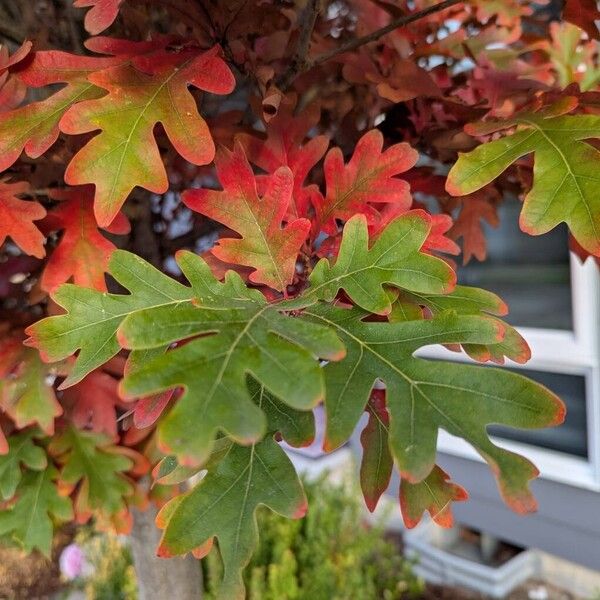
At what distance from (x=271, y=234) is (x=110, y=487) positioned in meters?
0.52

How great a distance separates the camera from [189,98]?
519 millimetres

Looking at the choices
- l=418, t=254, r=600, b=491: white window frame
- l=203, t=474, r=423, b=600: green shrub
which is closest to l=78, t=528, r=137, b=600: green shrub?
l=203, t=474, r=423, b=600: green shrub

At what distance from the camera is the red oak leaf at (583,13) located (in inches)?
24.2

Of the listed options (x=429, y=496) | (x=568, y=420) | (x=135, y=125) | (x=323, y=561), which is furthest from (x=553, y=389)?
(x=135, y=125)

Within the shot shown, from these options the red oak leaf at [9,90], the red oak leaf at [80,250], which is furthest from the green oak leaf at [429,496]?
the red oak leaf at [9,90]

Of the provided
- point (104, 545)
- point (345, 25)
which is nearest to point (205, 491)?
point (345, 25)

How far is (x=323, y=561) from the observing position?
1504 mm

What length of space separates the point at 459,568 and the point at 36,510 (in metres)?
1.37

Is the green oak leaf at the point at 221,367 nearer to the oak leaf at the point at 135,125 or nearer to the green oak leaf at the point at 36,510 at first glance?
the oak leaf at the point at 135,125

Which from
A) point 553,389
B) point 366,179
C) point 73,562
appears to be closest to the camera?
point 366,179

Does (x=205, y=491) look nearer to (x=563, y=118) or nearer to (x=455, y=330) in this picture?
(x=455, y=330)

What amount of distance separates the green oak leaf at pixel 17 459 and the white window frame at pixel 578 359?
42.8 inches

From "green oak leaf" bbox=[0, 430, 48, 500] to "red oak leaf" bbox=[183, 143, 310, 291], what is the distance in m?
0.49

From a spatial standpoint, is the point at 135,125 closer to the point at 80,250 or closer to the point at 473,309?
the point at 80,250
